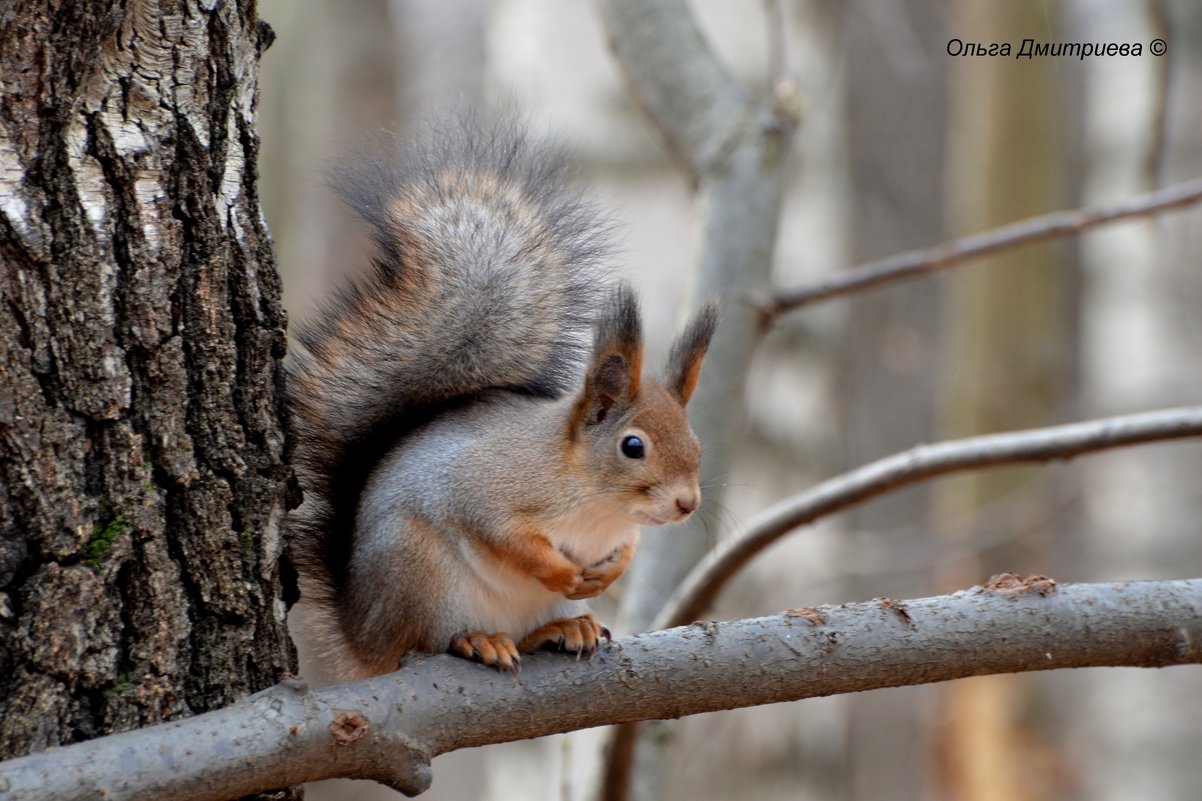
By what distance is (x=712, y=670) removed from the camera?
1.11 metres

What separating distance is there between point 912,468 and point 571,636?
1.61ft

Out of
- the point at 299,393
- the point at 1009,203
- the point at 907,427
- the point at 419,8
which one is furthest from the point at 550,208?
the point at 907,427

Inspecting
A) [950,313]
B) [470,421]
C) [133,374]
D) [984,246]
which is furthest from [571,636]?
[950,313]

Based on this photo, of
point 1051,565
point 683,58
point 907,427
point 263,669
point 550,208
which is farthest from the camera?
point 907,427

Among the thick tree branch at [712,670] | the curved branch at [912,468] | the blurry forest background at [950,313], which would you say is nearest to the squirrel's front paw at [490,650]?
the thick tree branch at [712,670]

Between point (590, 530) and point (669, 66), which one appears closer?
point (590, 530)

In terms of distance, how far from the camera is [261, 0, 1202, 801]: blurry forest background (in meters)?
3.03

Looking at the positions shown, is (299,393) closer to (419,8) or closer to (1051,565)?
(1051,565)

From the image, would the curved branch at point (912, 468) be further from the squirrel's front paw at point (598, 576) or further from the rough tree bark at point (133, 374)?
the rough tree bark at point (133, 374)

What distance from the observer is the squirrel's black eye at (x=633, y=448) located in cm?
152

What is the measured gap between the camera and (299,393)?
1453 mm

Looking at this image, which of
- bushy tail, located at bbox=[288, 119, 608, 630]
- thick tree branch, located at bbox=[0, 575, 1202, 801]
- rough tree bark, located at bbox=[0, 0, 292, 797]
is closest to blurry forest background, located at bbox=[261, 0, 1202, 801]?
bushy tail, located at bbox=[288, 119, 608, 630]

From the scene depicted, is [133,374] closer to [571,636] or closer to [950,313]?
[571,636]

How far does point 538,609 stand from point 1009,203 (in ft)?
10.6
